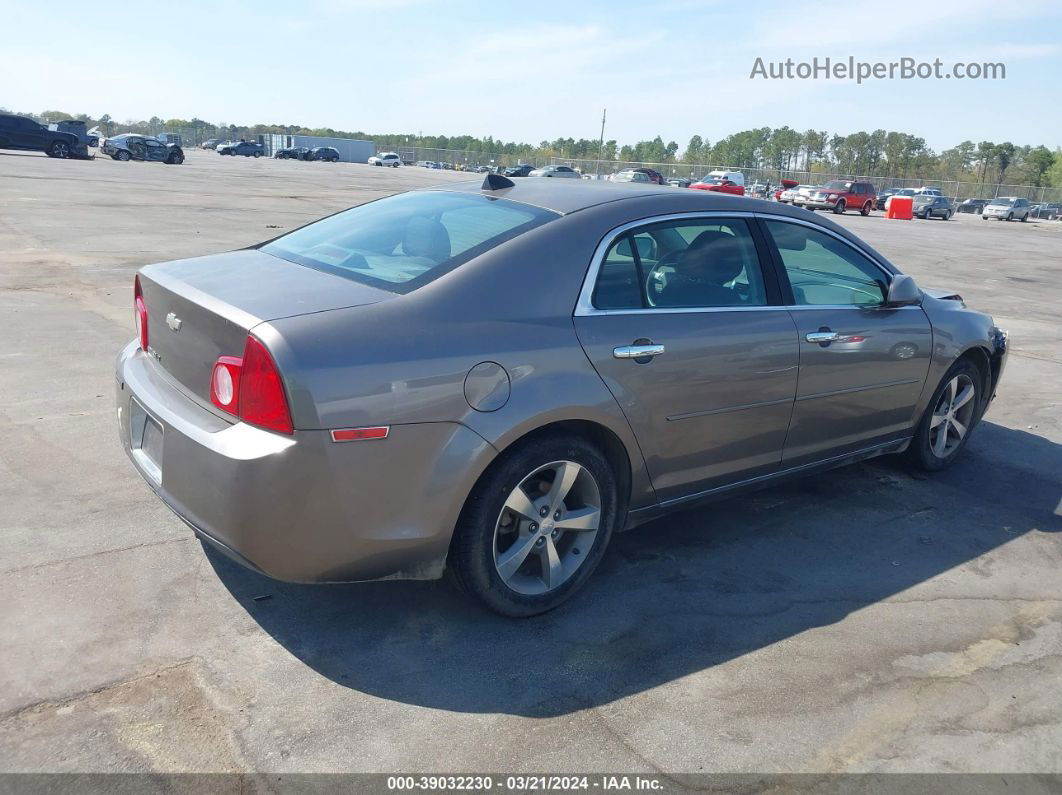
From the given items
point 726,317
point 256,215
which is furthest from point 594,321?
point 256,215

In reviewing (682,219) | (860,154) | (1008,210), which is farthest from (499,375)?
(860,154)

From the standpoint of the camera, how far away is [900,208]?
42594 millimetres

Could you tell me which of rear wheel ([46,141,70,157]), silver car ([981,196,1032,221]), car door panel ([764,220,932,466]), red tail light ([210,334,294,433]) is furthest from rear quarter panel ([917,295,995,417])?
silver car ([981,196,1032,221])

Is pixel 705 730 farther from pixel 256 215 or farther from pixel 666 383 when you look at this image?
pixel 256 215

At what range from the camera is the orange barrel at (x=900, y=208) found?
139ft

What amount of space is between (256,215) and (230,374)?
16931mm

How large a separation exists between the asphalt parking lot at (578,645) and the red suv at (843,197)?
3719 cm

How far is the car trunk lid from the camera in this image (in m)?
3.00

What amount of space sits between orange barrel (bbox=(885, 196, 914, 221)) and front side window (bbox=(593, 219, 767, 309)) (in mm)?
42425

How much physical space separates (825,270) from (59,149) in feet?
149

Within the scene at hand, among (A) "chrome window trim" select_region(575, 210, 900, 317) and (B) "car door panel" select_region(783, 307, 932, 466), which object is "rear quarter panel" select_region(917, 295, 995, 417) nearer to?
(B) "car door panel" select_region(783, 307, 932, 466)

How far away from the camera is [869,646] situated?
3471 mm

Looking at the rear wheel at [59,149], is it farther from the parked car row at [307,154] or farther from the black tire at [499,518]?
the black tire at [499,518]

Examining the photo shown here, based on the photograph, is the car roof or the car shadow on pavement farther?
the car roof
